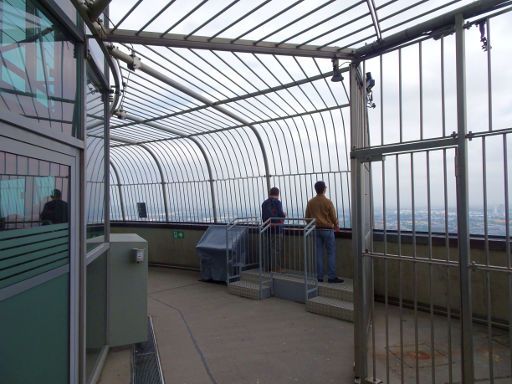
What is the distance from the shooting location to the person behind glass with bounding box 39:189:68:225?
2.50 m

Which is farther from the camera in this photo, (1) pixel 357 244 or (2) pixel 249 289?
(2) pixel 249 289

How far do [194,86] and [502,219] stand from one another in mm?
4650

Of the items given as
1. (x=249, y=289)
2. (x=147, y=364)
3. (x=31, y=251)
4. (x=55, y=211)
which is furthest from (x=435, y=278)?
(x=31, y=251)

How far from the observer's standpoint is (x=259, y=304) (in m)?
6.68

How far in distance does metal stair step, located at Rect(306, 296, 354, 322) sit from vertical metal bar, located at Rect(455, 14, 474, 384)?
2.71 meters

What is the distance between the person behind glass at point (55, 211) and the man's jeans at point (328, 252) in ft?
15.1

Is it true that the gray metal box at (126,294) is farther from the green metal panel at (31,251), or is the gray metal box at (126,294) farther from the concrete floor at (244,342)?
the green metal panel at (31,251)

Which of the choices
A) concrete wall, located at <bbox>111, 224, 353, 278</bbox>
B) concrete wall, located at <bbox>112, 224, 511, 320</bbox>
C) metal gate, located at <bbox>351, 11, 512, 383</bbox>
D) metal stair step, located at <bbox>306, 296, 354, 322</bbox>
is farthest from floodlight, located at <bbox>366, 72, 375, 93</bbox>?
concrete wall, located at <bbox>111, 224, 353, 278</bbox>

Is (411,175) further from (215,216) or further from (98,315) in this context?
(215,216)

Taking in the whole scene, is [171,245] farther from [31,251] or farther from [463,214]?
[463,214]

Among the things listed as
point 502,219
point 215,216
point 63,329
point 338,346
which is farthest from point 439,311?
point 215,216

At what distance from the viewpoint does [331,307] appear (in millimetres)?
5840

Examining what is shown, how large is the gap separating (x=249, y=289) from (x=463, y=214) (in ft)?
15.5

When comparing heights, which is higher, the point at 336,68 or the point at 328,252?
the point at 336,68
